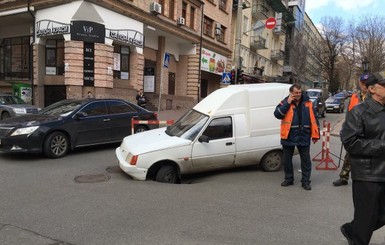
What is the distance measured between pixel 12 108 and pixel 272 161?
12.4 metres

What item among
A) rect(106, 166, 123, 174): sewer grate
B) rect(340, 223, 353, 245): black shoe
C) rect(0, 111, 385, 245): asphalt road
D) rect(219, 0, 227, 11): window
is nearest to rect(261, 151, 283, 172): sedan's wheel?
rect(0, 111, 385, 245): asphalt road

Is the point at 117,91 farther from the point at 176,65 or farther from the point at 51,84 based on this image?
the point at 176,65

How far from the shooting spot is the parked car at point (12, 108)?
51.5 feet

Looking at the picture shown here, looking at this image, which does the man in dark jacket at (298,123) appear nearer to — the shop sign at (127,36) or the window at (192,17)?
the shop sign at (127,36)

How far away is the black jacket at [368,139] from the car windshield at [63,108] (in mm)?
7727

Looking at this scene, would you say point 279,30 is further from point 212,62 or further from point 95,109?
point 95,109

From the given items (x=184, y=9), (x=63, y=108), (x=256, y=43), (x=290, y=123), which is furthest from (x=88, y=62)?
(x=256, y=43)

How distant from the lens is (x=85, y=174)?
7289 millimetres

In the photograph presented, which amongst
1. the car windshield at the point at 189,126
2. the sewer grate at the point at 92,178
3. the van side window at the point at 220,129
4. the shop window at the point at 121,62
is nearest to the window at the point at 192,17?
the shop window at the point at 121,62

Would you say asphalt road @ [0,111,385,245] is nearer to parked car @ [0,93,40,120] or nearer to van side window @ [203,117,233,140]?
van side window @ [203,117,233,140]

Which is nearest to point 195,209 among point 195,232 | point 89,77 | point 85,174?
point 195,232

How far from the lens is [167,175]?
6.72 metres

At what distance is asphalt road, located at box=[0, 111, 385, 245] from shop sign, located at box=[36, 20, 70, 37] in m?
12.9

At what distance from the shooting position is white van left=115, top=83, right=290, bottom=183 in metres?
6.66
